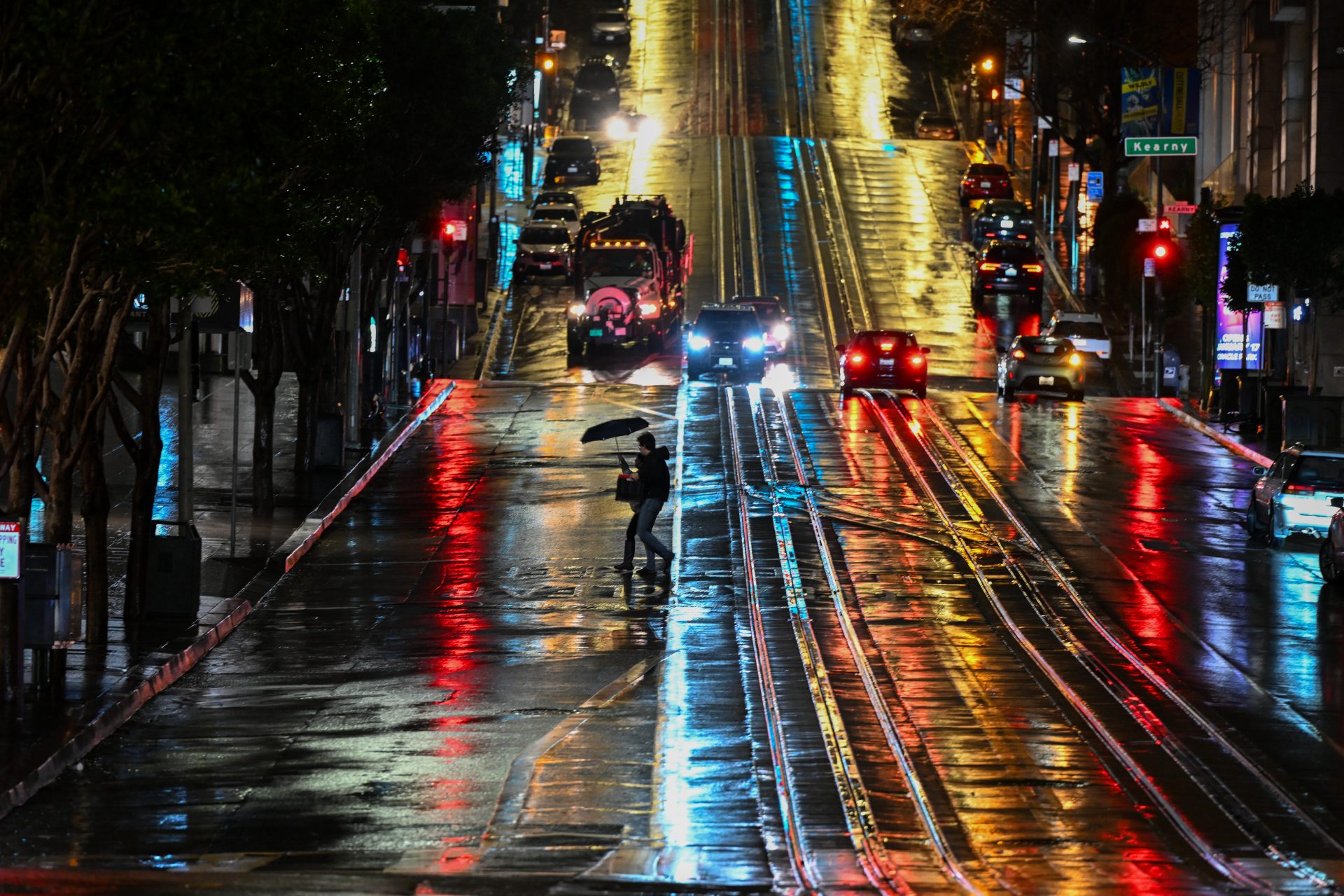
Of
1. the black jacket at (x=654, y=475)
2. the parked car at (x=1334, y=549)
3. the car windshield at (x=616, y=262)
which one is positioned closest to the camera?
the parked car at (x=1334, y=549)

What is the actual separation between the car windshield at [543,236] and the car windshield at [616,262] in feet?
41.3

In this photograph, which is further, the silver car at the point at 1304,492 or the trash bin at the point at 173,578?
the silver car at the point at 1304,492

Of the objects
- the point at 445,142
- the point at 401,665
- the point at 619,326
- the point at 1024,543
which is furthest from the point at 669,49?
the point at 401,665

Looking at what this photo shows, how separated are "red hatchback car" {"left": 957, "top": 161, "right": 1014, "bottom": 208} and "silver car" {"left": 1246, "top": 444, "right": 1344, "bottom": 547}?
48.4 metres

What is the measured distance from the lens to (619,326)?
53656mm

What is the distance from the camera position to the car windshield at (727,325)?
48000 mm

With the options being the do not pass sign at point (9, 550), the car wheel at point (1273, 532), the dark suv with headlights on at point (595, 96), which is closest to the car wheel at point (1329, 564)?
the car wheel at point (1273, 532)

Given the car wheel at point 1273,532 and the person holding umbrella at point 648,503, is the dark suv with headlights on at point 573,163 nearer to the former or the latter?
the car wheel at point 1273,532

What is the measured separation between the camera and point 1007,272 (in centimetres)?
A: 6284

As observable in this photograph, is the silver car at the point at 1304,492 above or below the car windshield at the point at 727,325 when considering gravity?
below

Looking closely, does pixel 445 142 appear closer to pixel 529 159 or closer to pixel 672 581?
pixel 672 581

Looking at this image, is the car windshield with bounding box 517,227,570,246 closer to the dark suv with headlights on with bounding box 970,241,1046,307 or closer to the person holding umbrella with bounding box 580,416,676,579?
the dark suv with headlights on with bounding box 970,241,1046,307

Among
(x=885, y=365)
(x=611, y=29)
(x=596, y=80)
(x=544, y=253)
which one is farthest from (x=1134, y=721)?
(x=611, y=29)

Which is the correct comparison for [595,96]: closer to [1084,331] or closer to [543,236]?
[543,236]
